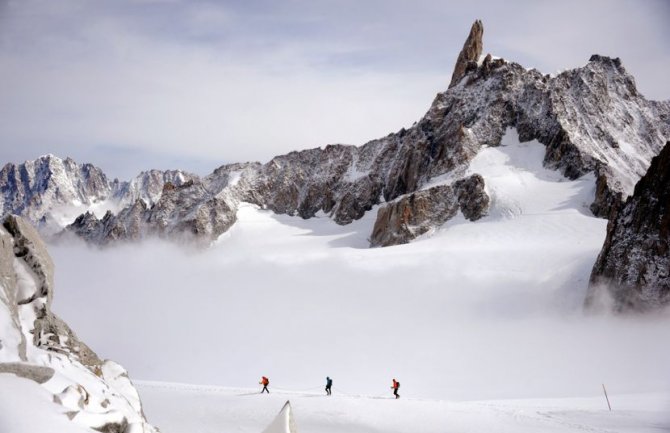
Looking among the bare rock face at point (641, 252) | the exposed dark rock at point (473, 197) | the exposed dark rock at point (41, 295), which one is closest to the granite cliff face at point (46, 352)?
the exposed dark rock at point (41, 295)

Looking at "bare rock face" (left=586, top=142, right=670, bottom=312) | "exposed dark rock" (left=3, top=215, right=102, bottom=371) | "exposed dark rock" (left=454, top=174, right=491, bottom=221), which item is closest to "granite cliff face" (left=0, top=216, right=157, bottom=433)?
"exposed dark rock" (left=3, top=215, right=102, bottom=371)

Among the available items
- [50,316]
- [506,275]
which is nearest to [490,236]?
[506,275]

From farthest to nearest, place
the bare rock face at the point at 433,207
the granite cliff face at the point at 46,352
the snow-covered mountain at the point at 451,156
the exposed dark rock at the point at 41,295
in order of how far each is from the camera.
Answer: the snow-covered mountain at the point at 451,156
the bare rock face at the point at 433,207
the exposed dark rock at the point at 41,295
the granite cliff face at the point at 46,352

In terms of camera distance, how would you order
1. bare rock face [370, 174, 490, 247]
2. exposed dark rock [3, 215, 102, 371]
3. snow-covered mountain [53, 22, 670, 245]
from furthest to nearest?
snow-covered mountain [53, 22, 670, 245], bare rock face [370, 174, 490, 247], exposed dark rock [3, 215, 102, 371]

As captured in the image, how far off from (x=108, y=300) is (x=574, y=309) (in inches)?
3108

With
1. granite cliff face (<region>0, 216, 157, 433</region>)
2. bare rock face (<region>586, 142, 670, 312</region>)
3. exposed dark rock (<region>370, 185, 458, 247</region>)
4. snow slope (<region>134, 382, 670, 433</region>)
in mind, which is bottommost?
snow slope (<region>134, 382, 670, 433</region>)

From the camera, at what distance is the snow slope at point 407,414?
67.8 ft

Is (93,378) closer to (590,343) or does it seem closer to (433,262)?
(590,343)

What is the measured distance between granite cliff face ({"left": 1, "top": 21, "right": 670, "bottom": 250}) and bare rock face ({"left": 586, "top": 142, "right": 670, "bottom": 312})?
29496mm

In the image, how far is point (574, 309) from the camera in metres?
47.8

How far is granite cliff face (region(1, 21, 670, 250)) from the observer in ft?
299

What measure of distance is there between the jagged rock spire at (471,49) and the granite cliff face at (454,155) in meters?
0.27

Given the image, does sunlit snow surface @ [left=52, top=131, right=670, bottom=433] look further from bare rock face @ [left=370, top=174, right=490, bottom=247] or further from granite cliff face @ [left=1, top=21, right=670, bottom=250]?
granite cliff face @ [left=1, top=21, right=670, bottom=250]

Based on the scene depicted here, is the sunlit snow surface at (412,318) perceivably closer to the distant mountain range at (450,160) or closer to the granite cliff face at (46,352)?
the distant mountain range at (450,160)
